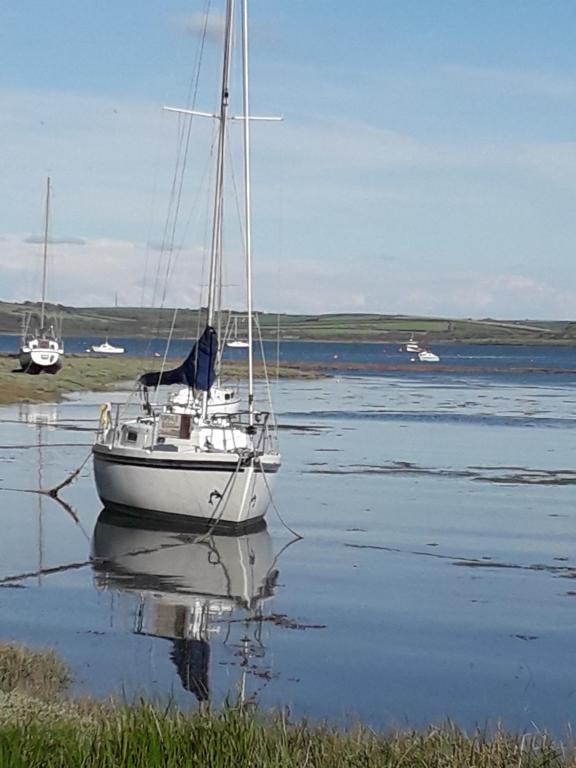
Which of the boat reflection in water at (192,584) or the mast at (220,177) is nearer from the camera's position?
the boat reflection in water at (192,584)

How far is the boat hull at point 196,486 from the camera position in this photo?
22078 millimetres

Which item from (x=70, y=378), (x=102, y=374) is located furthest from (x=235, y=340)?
(x=102, y=374)

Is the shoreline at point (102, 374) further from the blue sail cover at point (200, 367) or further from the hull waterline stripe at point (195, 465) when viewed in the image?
the hull waterline stripe at point (195, 465)

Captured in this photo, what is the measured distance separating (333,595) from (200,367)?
825 cm

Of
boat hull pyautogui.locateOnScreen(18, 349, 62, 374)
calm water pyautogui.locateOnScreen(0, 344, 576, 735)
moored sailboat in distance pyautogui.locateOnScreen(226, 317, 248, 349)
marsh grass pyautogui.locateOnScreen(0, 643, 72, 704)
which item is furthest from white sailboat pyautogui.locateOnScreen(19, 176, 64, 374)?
marsh grass pyautogui.locateOnScreen(0, 643, 72, 704)

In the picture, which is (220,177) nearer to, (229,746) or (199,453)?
(199,453)

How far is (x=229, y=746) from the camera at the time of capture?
26.0 ft

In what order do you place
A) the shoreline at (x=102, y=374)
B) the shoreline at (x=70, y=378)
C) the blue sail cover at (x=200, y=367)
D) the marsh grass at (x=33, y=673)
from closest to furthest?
the marsh grass at (x=33, y=673) → the blue sail cover at (x=200, y=367) → the shoreline at (x=70, y=378) → the shoreline at (x=102, y=374)

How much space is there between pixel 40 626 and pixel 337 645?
3241 mm

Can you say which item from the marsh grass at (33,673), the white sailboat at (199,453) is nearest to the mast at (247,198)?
the white sailboat at (199,453)

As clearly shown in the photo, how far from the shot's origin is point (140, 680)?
1306 cm

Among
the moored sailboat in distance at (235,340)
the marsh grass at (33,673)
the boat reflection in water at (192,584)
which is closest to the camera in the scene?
the marsh grass at (33,673)

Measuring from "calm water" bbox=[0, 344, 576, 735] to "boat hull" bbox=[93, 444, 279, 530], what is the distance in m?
0.54

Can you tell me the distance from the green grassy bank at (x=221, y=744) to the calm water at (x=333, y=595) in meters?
2.17
